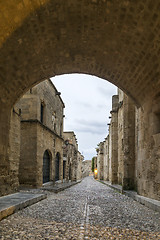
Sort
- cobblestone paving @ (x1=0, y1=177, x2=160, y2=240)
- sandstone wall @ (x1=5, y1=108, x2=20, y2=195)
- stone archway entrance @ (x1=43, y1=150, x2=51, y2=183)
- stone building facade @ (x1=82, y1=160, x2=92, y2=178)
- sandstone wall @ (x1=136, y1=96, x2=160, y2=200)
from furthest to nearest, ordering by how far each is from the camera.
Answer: stone building facade @ (x1=82, y1=160, x2=92, y2=178)
stone archway entrance @ (x1=43, y1=150, x2=51, y2=183)
sandstone wall @ (x1=5, y1=108, x2=20, y2=195)
sandstone wall @ (x1=136, y1=96, x2=160, y2=200)
cobblestone paving @ (x1=0, y1=177, x2=160, y2=240)

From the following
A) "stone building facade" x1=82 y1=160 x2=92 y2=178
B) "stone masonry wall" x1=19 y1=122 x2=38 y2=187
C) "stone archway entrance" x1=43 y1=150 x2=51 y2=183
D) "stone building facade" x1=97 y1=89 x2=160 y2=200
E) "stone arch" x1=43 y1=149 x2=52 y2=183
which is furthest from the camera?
"stone building facade" x1=82 y1=160 x2=92 y2=178

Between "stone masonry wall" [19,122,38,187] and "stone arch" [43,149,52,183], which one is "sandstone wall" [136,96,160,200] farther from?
"stone arch" [43,149,52,183]

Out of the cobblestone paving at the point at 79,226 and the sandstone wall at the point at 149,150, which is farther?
the sandstone wall at the point at 149,150

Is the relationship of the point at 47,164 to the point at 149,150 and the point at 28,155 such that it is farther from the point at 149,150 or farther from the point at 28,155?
the point at 149,150


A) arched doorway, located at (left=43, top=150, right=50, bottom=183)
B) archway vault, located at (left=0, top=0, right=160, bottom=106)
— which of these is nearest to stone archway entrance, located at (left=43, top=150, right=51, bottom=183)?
arched doorway, located at (left=43, top=150, right=50, bottom=183)

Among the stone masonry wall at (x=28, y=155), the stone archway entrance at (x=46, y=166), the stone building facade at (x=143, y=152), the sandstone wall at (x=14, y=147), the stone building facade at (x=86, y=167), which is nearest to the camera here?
the stone building facade at (x=143, y=152)

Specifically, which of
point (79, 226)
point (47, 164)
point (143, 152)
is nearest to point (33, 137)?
point (47, 164)

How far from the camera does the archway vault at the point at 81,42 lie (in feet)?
16.3

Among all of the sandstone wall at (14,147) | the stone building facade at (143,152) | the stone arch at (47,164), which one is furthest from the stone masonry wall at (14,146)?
the stone arch at (47,164)

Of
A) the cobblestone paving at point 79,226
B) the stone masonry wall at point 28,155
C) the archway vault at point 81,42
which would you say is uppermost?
the archway vault at point 81,42

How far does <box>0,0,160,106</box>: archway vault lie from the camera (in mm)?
4957

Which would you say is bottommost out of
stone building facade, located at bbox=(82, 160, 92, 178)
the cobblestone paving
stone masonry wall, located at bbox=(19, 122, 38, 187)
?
stone building facade, located at bbox=(82, 160, 92, 178)

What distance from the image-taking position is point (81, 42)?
22.4 ft

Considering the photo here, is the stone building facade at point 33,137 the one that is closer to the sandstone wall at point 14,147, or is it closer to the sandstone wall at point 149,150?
the sandstone wall at point 14,147
